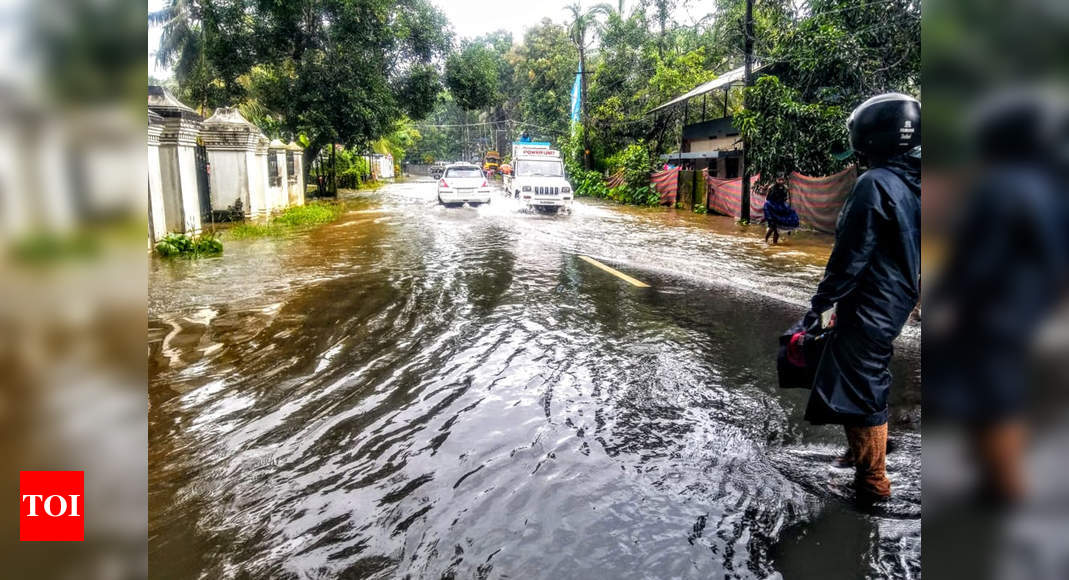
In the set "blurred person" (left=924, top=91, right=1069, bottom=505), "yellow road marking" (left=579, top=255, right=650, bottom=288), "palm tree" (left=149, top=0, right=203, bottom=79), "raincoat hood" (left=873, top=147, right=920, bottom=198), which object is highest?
"palm tree" (left=149, top=0, right=203, bottom=79)

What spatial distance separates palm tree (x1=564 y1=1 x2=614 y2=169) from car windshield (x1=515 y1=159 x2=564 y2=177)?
10.5 metres

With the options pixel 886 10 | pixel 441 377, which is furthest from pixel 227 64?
pixel 441 377

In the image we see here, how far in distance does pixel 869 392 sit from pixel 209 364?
474 cm

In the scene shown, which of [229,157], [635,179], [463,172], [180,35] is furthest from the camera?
[635,179]

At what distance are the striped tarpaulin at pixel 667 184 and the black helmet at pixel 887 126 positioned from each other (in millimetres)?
20815

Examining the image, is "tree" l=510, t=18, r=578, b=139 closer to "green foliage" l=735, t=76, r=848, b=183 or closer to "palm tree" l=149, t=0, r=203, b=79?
"palm tree" l=149, t=0, r=203, b=79

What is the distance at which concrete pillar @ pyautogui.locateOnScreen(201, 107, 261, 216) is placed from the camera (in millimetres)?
15820

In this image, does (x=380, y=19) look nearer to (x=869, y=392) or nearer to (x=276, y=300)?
(x=276, y=300)

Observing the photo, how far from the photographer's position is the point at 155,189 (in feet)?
36.3

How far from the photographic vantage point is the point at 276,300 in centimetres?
754

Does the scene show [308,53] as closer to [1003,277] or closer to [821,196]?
[821,196]

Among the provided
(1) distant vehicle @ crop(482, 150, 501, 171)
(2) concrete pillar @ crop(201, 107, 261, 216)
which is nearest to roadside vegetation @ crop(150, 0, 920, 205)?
(2) concrete pillar @ crop(201, 107, 261, 216)

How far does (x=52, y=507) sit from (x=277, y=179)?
20.6 metres

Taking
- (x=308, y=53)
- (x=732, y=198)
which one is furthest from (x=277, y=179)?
(x=732, y=198)
